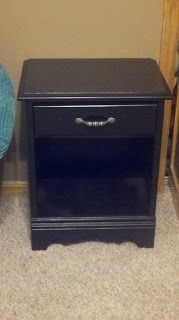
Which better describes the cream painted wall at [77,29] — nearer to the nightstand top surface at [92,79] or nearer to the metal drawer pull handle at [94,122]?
the nightstand top surface at [92,79]

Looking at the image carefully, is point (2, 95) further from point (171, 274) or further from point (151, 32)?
point (171, 274)

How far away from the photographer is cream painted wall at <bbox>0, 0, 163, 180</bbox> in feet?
5.85

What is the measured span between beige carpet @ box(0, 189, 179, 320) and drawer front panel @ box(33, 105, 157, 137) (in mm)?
424

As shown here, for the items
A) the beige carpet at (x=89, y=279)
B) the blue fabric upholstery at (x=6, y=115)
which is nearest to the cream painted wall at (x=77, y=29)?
the blue fabric upholstery at (x=6, y=115)

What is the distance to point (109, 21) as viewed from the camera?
181cm

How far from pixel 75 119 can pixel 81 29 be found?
43cm

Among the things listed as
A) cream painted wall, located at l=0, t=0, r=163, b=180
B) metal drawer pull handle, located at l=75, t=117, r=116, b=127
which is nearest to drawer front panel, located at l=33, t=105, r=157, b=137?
metal drawer pull handle, located at l=75, t=117, r=116, b=127

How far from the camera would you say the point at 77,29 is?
5.97 ft

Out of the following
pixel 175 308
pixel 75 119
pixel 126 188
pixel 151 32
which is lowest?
pixel 175 308

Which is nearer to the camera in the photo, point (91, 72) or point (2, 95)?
point (2, 95)

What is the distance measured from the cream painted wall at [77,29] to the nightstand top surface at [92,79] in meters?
0.05

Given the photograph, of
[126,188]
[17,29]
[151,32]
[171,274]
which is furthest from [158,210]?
[17,29]

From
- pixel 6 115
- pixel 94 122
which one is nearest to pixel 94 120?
pixel 94 122

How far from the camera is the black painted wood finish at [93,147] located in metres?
1.55
